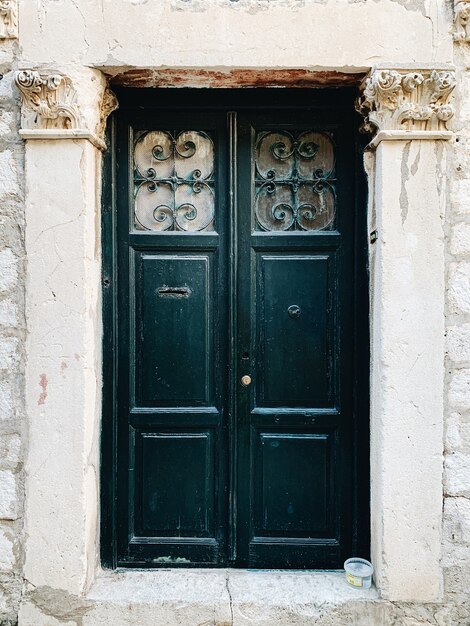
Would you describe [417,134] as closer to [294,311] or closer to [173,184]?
[294,311]

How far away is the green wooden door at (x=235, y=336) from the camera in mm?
3029

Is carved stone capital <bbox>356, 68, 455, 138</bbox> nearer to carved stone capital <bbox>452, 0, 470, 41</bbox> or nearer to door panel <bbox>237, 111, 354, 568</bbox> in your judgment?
carved stone capital <bbox>452, 0, 470, 41</bbox>

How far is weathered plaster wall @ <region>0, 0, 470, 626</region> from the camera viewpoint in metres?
2.69

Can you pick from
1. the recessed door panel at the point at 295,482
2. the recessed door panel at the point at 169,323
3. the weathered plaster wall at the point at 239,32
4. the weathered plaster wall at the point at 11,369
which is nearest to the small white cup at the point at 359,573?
the recessed door panel at the point at 295,482

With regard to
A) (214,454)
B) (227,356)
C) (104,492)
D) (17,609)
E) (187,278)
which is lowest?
(17,609)

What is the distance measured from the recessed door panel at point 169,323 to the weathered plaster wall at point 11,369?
1.98 feet

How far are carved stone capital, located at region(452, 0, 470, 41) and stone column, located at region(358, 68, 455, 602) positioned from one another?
1.54ft

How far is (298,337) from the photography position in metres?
3.05

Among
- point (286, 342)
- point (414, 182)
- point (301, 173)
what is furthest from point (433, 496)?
point (301, 173)

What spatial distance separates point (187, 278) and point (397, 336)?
3.67 ft

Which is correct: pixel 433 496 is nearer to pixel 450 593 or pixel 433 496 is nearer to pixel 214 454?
pixel 450 593

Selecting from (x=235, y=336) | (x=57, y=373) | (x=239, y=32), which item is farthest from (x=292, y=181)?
(x=57, y=373)

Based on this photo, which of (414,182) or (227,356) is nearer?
(414,182)

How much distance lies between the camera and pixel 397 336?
2.75 metres
